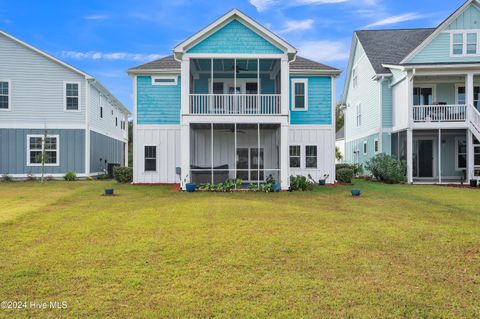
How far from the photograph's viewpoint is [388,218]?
30.3 feet

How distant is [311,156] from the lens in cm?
2019

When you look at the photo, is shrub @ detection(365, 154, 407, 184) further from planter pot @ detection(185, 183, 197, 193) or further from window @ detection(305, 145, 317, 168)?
planter pot @ detection(185, 183, 197, 193)

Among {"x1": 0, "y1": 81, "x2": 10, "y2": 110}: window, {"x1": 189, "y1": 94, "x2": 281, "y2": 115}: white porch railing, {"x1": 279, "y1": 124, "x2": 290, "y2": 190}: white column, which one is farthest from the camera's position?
{"x1": 0, "y1": 81, "x2": 10, "y2": 110}: window

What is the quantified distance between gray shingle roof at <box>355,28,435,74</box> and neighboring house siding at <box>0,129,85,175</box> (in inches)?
748

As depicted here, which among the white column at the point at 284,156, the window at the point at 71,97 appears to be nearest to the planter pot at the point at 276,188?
the white column at the point at 284,156

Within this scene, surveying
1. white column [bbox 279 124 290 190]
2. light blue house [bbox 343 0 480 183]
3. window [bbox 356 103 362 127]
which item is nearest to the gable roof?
white column [bbox 279 124 290 190]

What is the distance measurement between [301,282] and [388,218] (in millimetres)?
5422

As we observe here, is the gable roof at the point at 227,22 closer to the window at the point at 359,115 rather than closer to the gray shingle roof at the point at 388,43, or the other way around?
the gray shingle roof at the point at 388,43

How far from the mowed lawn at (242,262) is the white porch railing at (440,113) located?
10936mm

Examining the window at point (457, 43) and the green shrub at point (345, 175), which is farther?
the window at point (457, 43)

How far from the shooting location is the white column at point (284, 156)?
640 inches

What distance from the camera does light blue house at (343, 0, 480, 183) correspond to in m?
19.6

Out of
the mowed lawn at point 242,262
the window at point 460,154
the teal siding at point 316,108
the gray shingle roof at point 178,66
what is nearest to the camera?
the mowed lawn at point 242,262

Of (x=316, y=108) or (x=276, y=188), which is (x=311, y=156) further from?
(x=276, y=188)
